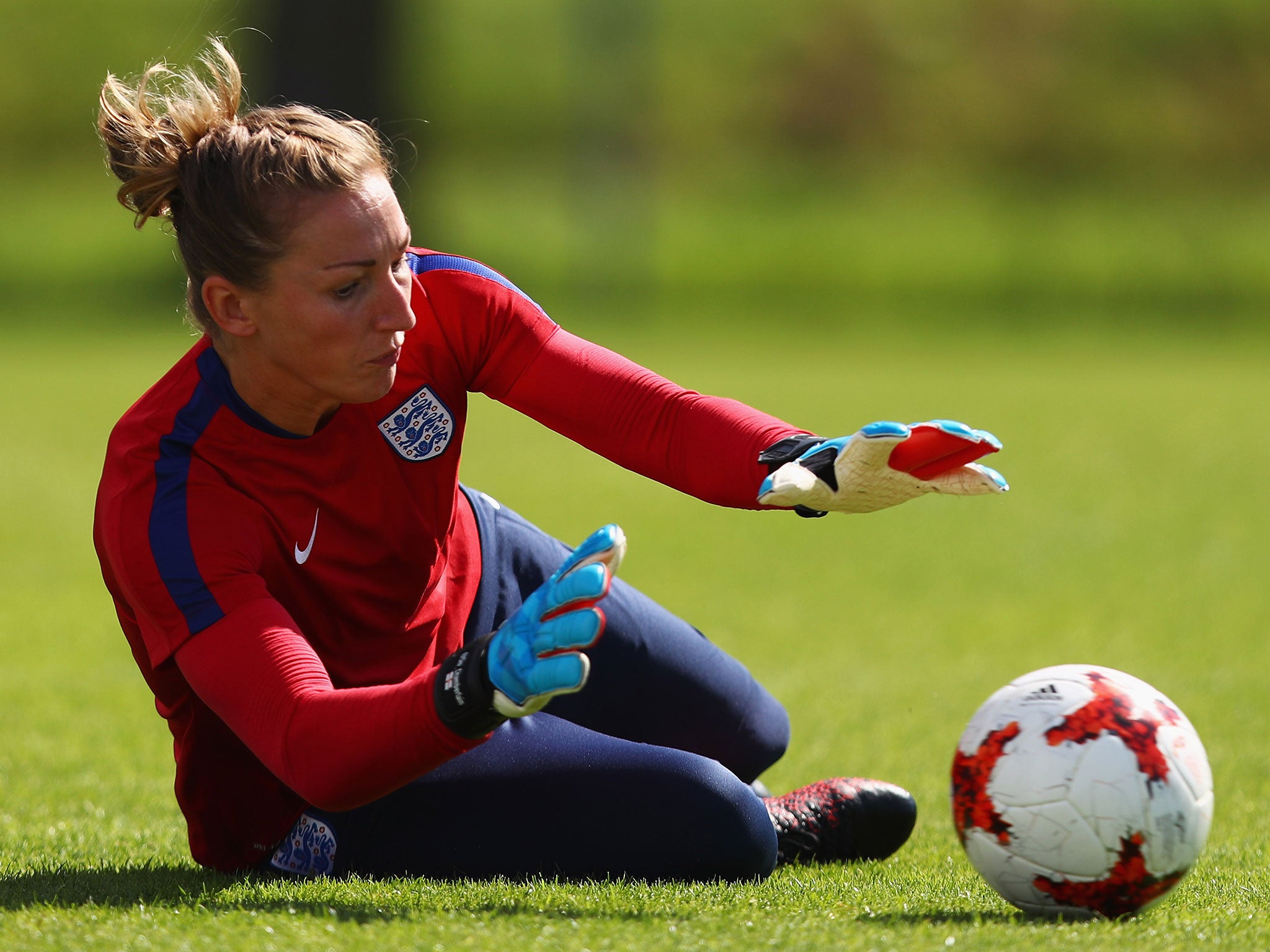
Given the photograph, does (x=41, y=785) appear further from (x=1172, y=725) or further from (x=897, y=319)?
(x=897, y=319)

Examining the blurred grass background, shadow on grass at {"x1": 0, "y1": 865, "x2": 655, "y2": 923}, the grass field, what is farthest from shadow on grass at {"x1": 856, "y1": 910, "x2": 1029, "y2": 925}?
the blurred grass background

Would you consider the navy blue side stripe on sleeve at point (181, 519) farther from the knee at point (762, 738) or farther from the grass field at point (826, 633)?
Answer: the knee at point (762, 738)

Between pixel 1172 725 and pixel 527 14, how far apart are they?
3491 cm

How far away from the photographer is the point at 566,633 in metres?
3.01

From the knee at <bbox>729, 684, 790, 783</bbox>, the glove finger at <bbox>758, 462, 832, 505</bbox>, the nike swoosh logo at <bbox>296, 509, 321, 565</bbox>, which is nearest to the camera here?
the glove finger at <bbox>758, 462, 832, 505</bbox>

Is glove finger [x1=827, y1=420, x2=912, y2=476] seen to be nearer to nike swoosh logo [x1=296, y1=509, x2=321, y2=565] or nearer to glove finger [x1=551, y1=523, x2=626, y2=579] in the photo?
glove finger [x1=551, y1=523, x2=626, y2=579]

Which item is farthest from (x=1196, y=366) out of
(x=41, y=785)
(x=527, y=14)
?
(x=527, y=14)

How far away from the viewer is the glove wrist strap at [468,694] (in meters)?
3.08

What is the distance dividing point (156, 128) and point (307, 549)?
37.7 inches

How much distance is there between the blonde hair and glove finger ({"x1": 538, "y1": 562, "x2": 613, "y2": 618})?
1.02 m

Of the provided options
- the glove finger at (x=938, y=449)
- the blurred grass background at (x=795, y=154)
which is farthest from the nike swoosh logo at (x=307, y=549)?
the blurred grass background at (x=795, y=154)

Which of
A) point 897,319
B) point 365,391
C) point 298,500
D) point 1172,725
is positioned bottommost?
point 897,319

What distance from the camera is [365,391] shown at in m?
3.68

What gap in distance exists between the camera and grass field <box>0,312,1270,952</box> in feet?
11.0
